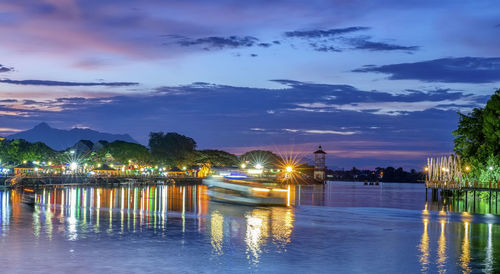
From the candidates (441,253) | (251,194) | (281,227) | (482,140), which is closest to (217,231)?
(281,227)

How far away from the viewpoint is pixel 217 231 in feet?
121

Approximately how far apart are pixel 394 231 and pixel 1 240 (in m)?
24.2

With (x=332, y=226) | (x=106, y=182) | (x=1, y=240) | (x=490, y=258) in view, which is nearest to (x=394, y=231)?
(x=332, y=226)

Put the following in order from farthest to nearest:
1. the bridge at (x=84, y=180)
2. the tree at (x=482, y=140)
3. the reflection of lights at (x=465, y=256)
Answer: the bridge at (x=84, y=180) → the tree at (x=482, y=140) → the reflection of lights at (x=465, y=256)

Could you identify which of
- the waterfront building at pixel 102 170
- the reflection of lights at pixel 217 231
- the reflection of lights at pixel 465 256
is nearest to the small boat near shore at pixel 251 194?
the reflection of lights at pixel 217 231

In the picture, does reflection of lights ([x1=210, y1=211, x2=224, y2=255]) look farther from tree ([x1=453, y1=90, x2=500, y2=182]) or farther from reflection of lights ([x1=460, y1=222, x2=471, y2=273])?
tree ([x1=453, y1=90, x2=500, y2=182])

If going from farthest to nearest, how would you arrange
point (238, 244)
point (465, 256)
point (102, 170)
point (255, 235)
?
point (102, 170) < point (255, 235) < point (238, 244) < point (465, 256)

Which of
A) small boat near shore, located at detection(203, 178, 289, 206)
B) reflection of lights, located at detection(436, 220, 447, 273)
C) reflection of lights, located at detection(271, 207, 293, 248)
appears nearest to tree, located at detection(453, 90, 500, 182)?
small boat near shore, located at detection(203, 178, 289, 206)

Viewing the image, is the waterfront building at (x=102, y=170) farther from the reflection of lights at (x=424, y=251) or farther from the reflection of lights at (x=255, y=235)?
the reflection of lights at (x=424, y=251)

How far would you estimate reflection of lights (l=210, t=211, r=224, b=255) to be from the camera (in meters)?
29.7

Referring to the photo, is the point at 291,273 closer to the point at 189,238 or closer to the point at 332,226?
the point at 189,238

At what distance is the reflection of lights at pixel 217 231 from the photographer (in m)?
29.7

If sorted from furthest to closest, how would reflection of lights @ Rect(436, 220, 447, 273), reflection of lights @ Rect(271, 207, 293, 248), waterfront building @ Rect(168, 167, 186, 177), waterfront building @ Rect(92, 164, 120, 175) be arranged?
waterfront building @ Rect(168, 167, 186, 177) < waterfront building @ Rect(92, 164, 120, 175) < reflection of lights @ Rect(271, 207, 293, 248) < reflection of lights @ Rect(436, 220, 447, 273)

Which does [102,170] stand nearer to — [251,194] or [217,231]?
[251,194]
